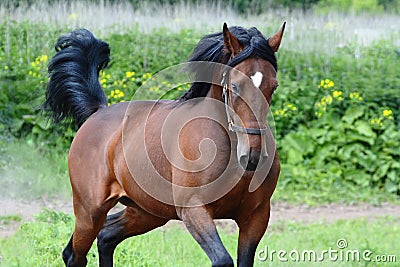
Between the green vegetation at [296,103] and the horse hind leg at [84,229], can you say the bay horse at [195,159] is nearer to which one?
the horse hind leg at [84,229]

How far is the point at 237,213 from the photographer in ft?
13.6

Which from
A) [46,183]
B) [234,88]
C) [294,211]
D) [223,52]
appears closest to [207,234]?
[234,88]

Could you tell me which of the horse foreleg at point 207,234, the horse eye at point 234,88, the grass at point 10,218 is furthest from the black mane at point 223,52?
the grass at point 10,218

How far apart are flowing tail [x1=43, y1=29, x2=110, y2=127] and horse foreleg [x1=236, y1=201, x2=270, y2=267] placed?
176cm

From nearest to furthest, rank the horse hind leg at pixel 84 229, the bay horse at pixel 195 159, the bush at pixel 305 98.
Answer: the bay horse at pixel 195 159, the horse hind leg at pixel 84 229, the bush at pixel 305 98

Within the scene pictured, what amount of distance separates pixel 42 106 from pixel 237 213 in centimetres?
219

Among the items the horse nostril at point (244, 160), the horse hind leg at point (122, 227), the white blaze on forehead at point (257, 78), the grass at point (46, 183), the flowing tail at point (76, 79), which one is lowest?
the grass at point (46, 183)

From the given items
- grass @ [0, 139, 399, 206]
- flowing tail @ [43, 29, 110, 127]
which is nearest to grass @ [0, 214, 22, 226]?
grass @ [0, 139, 399, 206]

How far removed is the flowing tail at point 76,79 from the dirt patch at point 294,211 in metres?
2.88

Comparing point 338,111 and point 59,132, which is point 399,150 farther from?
point 59,132

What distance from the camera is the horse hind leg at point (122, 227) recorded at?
16.3 feet

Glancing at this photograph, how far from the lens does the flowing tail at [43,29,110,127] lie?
5.47m

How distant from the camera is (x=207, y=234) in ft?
12.8

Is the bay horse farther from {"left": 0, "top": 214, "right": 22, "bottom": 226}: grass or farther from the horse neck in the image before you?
{"left": 0, "top": 214, "right": 22, "bottom": 226}: grass
